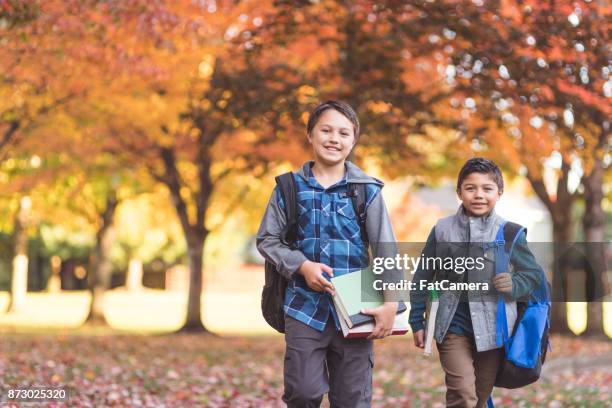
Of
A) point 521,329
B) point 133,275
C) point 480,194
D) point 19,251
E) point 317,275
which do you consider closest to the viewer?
point 317,275

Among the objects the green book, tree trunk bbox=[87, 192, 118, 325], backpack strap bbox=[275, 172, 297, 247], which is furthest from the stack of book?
tree trunk bbox=[87, 192, 118, 325]

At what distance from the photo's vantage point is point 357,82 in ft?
37.1

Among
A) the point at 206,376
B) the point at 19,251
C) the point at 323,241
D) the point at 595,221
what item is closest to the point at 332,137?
the point at 323,241

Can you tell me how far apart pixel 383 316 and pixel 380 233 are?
0.39 meters

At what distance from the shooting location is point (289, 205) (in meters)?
3.90

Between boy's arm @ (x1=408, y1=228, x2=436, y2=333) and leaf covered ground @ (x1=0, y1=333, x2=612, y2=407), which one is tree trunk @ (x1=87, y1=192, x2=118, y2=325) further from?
boy's arm @ (x1=408, y1=228, x2=436, y2=333)

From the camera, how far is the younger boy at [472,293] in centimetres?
409

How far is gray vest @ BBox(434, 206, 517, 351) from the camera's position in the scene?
4.09 meters

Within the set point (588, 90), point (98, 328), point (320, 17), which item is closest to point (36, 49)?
point (320, 17)

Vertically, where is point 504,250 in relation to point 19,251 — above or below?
below

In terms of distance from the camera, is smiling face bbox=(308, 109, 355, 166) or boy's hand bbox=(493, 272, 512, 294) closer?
smiling face bbox=(308, 109, 355, 166)

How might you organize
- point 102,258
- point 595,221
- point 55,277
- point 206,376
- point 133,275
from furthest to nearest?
point 133,275, point 55,277, point 102,258, point 595,221, point 206,376

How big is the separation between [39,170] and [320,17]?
318 inches

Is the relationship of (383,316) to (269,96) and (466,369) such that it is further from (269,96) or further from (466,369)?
(269,96)
